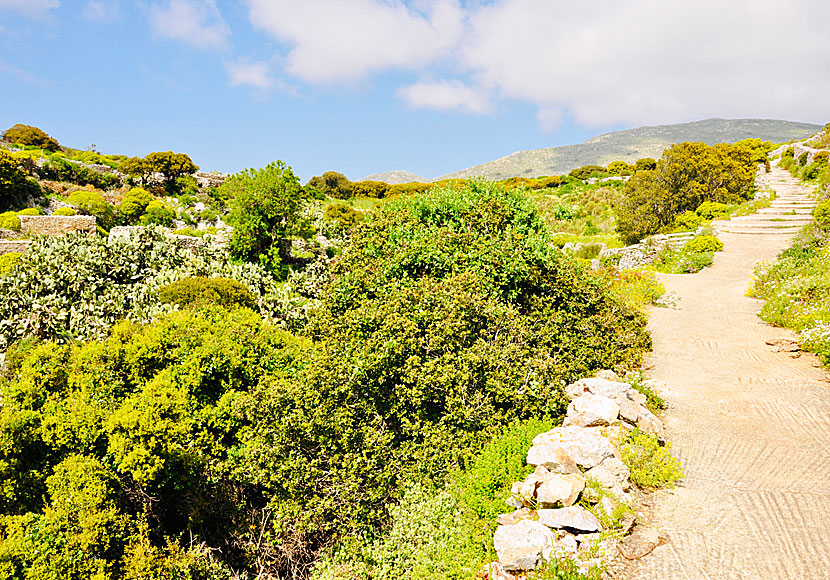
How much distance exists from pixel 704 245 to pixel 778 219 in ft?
24.5

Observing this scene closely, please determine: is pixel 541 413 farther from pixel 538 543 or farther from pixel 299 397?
pixel 299 397

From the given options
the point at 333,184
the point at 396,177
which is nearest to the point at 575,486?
the point at 333,184

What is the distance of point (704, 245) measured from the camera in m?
16.7

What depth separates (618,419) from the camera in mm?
5859

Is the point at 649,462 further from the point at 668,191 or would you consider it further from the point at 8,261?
the point at 668,191

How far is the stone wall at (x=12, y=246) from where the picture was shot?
52.6ft

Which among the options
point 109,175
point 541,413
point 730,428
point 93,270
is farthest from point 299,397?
point 109,175

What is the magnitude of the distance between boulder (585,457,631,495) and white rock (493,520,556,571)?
0.96 meters

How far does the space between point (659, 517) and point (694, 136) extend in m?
182

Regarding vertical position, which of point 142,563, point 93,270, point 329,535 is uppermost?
point 93,270

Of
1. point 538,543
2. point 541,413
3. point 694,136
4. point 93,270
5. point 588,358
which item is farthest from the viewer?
point 694,136

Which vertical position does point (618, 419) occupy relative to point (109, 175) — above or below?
below

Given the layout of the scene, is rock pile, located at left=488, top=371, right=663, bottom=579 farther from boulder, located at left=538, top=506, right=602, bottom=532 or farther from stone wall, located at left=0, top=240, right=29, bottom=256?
stone wall, located at left=0, top=240, right=29, bottom=256

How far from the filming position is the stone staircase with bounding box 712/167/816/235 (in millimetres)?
19547
